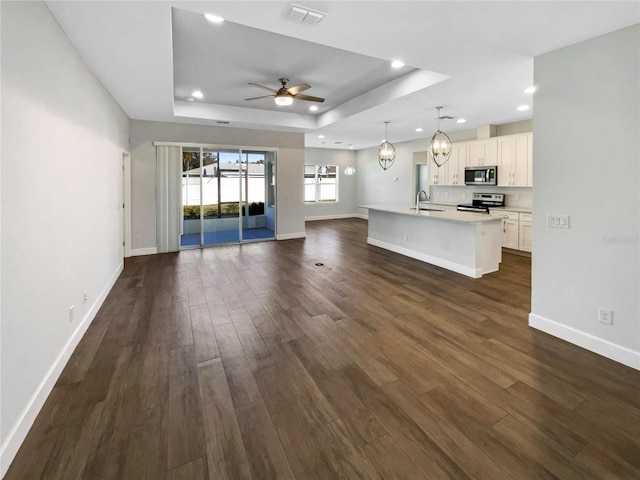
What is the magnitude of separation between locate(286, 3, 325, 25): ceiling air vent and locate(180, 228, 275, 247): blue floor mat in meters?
5.79

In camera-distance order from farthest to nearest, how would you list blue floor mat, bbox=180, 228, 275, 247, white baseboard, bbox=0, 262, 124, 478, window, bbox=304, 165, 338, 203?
window, bbox=304, 165, 338, 203 → blue floor mat, bbox=180, 228, 275, 247 → white baseboard, bbox=0, 262, 124, 478

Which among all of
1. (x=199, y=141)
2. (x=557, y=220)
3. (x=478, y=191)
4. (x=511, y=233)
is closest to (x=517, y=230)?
(x=511, y=233)

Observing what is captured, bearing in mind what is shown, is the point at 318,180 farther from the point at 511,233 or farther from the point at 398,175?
the point at 511,233

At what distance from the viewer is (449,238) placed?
5398 millimetres

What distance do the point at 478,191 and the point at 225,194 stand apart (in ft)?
19.8

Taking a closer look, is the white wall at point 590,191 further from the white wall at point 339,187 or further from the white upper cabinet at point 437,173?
the white wall at point 339,187

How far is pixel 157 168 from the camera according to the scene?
261 inches

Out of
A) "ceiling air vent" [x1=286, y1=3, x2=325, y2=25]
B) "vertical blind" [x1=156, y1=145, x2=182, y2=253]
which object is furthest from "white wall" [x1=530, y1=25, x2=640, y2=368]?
"vertical blind" [x1=156, y1=145, x2=182, y2=253]

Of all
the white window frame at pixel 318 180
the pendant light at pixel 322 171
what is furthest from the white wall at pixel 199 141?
the pendant light at pixel 322 171

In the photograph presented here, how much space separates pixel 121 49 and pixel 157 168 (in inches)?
153

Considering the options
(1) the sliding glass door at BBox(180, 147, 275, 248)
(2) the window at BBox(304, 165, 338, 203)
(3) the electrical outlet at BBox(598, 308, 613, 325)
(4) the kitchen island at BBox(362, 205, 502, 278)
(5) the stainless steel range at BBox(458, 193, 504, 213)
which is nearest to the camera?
(3) the electrical outlet at BBox(598, 308, 613, 325)

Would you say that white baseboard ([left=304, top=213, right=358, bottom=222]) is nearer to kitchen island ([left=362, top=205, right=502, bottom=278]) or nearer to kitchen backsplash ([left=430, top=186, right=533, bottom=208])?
kitchen backsplash ([left=430, top=186, right=533, bottom=208])

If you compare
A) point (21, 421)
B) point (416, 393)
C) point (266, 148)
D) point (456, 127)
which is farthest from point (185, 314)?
point (456, 127)

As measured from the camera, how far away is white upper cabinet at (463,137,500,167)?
267 inches
